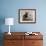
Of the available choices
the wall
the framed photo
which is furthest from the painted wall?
the framed photo

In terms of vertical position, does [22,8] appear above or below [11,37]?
above

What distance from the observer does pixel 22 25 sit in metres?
4.52

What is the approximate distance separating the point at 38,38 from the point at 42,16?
924 millimetres

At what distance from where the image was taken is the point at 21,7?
4469 millimetres

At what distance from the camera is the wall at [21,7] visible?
14.7 feet

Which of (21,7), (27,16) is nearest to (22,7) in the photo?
(21,7)

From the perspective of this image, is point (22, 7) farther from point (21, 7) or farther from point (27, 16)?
point (27, 16)

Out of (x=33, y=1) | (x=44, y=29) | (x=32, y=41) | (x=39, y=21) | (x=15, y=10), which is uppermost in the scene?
(x=33, y=1)

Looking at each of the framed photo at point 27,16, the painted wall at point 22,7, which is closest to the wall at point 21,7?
the painted wall at point 22,7

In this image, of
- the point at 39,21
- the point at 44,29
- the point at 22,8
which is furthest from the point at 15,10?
the point at 44,29

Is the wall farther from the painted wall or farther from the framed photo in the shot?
the framed photo

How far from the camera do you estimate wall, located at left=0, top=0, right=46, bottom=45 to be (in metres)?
4.47

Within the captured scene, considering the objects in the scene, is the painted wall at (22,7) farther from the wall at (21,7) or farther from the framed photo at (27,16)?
the framed photo at (27,16)

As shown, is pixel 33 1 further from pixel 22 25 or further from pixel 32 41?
pixel 32 41
